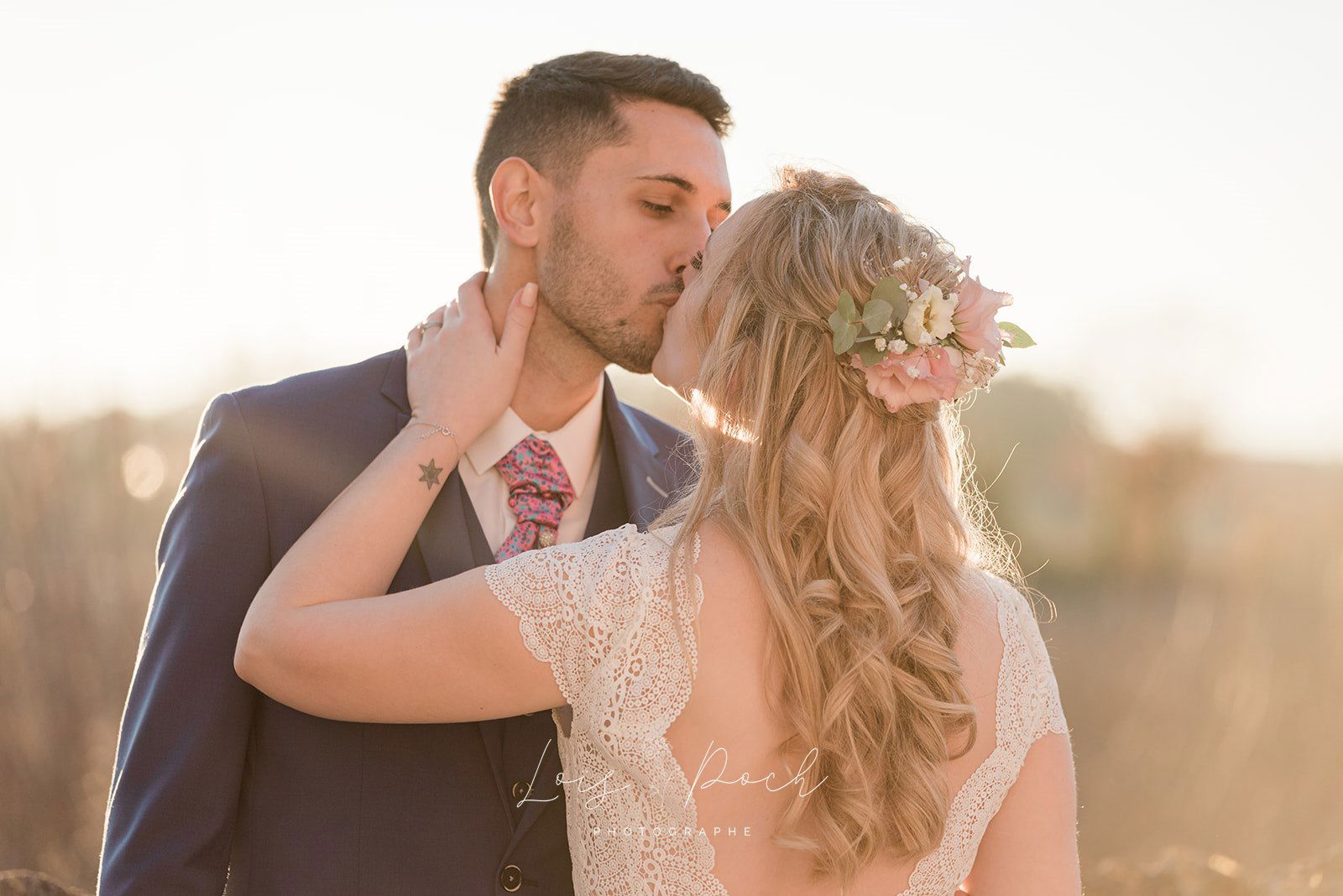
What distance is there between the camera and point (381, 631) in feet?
5.48

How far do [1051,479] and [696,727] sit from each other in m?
7.23

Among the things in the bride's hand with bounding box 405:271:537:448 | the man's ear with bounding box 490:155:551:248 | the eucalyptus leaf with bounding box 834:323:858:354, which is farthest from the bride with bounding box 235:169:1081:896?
the man's ear with bounding box 490:155:551:248

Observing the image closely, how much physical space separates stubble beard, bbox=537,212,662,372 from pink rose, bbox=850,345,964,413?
Result: 3.44 feet

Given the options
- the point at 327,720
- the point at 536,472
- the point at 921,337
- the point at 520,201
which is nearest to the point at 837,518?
the point at 921,337

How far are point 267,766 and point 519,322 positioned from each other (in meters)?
1.15

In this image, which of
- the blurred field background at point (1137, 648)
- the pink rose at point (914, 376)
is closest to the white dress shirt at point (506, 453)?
the pink rose at point (914, 376)

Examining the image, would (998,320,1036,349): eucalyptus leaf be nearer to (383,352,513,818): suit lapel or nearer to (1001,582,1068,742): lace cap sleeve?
(1001,582,1068,742): lace cap sleeve

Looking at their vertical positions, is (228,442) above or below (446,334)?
below

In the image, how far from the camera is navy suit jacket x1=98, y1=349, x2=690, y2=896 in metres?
2.02

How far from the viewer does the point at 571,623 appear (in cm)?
163

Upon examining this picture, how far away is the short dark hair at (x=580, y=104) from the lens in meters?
2.78

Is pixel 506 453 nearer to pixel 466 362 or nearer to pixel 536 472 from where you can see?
pixel 536 472

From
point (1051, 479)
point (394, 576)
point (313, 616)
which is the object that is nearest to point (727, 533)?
point (313, 616)

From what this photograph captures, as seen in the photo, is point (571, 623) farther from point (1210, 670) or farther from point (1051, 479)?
point (1051, 479)
